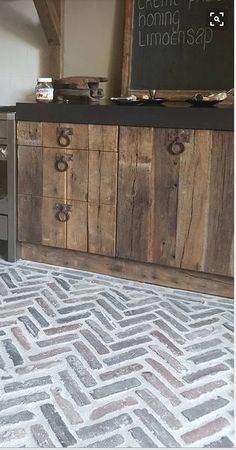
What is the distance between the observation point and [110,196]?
2496mm

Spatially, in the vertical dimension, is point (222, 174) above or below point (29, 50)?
below

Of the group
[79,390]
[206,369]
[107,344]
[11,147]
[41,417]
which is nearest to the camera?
[41,417]

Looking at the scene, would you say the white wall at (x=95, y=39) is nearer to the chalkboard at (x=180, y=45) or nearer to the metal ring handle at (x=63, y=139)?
the chalkboard at (x=180, y=45)

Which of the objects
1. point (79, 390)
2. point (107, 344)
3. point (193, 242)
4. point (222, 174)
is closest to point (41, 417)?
point (79, 390)

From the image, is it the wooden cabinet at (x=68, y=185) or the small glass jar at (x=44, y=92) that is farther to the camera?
the small glass jar at (x=44, y=92)

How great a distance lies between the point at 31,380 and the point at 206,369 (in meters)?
0.63

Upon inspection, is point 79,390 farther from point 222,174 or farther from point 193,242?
point 222,174

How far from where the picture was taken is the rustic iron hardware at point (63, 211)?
261 cm

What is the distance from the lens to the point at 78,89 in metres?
2.77

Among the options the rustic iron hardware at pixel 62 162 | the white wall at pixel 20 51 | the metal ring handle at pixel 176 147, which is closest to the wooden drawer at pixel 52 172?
the rustic iron hardware at pixel 62 162

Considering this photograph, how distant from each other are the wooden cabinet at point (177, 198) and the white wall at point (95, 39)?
2.66 ft

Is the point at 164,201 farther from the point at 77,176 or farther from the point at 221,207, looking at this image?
the point at 77,176

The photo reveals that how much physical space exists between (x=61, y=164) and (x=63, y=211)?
251 mm

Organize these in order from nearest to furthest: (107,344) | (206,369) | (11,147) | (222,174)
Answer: (206,369), (107,344), (222,174), (11,147)
